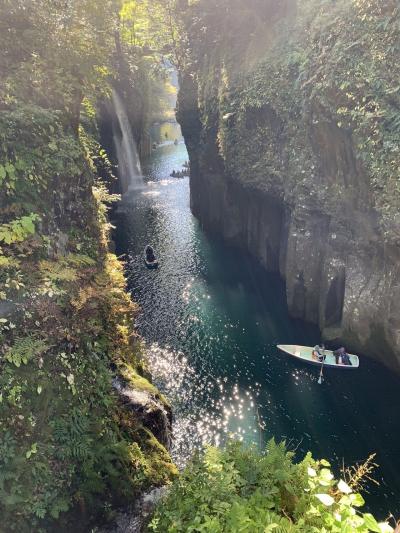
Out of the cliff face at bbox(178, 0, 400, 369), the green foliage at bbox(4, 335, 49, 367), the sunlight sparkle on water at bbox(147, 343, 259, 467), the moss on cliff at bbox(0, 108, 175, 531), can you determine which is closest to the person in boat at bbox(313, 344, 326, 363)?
the cliff face at bbox(178, 0, 400, 369)

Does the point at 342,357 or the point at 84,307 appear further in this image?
the point at 342,357

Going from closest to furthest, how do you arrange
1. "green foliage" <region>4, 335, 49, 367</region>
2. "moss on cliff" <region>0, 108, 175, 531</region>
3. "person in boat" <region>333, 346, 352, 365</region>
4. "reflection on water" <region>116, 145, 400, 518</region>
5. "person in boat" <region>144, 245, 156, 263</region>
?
"moss on cliff" <region>0, 108, 175, 531</region> < "green foliage" <region>4, 335, 49, 367</region> < "reflection on water" <region>116, 145, 400, 518</region> < "person in boat" <region>333, 346, 352, 365</region> < "person in boat" <region>144, 245, 156, 263</region>

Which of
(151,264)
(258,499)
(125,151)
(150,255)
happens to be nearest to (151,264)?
(151,264)

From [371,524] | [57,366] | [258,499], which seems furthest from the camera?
[57,366]

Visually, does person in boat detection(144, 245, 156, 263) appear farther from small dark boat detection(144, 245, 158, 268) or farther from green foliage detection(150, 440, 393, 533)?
green foliage detection(150, 440, 393, 533)

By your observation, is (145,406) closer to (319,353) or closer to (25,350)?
(25,350)

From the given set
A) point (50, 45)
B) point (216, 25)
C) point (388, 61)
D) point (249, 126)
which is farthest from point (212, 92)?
point (50, 45)

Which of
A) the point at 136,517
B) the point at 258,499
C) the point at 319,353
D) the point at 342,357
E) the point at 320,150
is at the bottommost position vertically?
the point at 342,357

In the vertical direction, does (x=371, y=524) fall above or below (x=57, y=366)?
above
